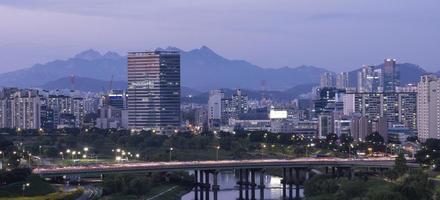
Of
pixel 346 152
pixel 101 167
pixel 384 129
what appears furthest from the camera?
pixel 384 129

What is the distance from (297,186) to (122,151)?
70.2 ft

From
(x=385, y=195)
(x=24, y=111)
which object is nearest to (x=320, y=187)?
(x=385, y=195)

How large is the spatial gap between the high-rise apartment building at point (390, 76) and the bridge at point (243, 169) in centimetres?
11930

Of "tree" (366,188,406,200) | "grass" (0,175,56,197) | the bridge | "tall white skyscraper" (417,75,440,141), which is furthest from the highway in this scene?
"tall white skyscraper" (417,75,440,141)

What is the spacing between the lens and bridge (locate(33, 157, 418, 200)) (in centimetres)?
4666

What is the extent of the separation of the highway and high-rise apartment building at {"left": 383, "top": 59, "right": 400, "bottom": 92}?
4760 inches

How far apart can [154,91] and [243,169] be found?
5813 centimetres

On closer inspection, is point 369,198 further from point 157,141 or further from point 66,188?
point 157,141

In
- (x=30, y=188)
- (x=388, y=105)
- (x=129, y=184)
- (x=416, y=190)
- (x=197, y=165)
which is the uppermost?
(x=388, y=105)

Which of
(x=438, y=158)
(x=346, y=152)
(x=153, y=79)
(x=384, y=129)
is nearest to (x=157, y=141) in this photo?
(x=346, y=152)

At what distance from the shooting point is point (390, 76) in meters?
177

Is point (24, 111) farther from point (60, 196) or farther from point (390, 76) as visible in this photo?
point (390, 76)

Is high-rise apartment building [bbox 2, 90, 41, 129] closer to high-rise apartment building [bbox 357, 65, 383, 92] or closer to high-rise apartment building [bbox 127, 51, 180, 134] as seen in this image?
high-rise apartment building [bbox 127, 51, 180, 134]

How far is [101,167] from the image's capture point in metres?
47.1
